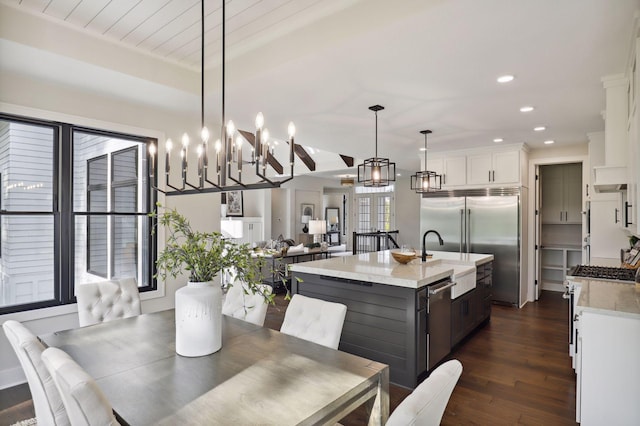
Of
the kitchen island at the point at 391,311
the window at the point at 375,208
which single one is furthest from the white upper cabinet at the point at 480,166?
the window at the point at 375,208

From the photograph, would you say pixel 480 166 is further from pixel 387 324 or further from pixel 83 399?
pixel 83 399

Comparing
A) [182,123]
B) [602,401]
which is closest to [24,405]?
[182,123]

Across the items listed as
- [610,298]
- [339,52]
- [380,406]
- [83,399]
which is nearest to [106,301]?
[83,399]

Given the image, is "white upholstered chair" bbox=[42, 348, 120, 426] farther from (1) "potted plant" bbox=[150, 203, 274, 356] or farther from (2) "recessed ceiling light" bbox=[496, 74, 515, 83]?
(2) "recessed ceiling light" bbox=[496, 74, 515, 83]

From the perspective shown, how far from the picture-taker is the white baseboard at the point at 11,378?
9.44 feet

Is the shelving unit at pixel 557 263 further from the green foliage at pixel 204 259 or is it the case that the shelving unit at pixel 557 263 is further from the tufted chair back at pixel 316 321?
the green foliage at pixel 204 259

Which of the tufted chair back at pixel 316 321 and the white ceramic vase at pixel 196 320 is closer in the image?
the white ceramic vase at pixel 196 320

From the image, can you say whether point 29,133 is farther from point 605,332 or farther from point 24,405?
→ point 605,332

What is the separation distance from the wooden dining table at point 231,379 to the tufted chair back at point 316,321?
0.17 metres

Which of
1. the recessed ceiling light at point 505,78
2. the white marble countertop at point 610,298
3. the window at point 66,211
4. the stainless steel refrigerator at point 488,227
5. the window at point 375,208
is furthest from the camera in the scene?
the window at point 375,208

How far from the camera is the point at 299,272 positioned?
3662 millimetres

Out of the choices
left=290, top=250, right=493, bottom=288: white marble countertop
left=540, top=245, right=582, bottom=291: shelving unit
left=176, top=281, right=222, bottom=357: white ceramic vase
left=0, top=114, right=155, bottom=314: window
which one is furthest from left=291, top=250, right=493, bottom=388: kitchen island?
left=540, top=245, right=582, bottom=291: shelving unit

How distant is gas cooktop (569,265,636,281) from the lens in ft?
9.70

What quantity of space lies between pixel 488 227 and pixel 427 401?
5.34 metres
